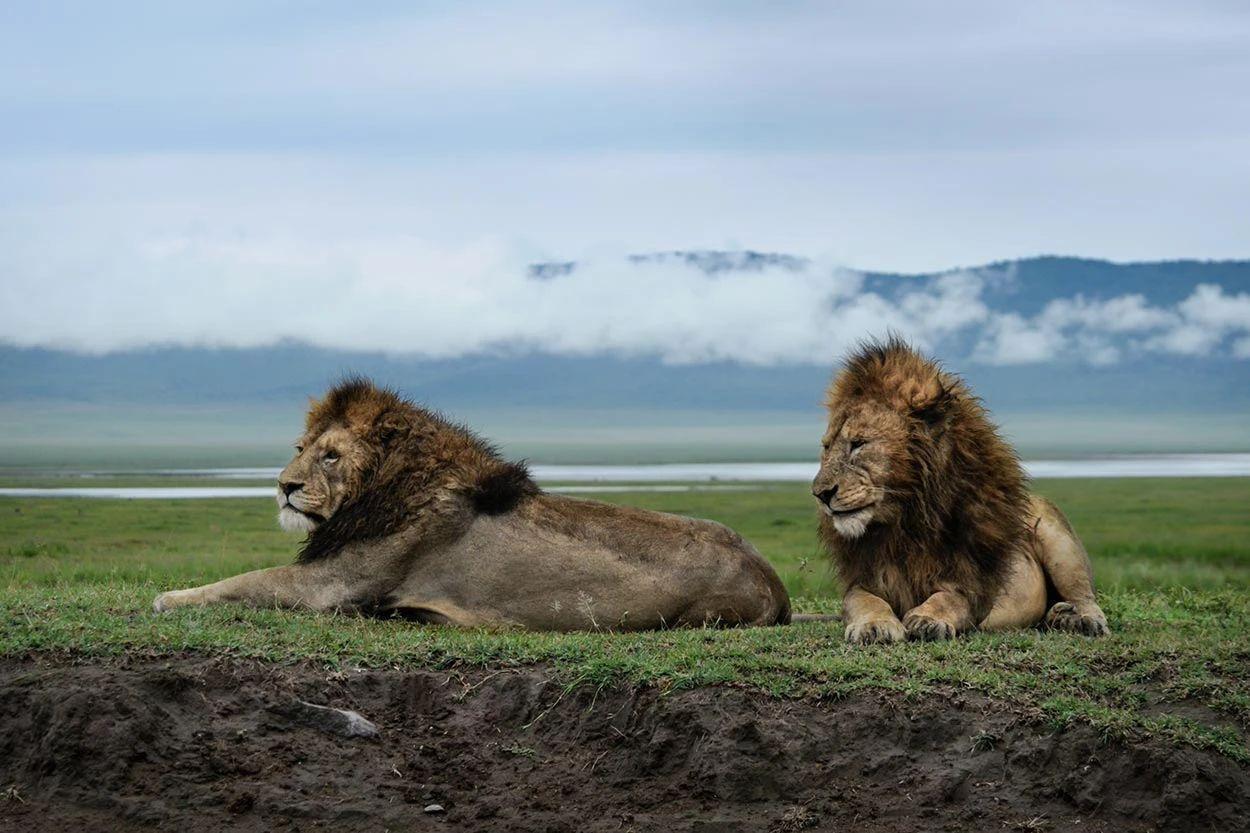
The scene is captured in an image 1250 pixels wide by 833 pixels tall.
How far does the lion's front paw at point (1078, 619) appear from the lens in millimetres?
9336

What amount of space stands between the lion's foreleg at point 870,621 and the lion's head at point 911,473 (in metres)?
0.26

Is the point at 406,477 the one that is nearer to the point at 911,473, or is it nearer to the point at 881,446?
the point at 881,446

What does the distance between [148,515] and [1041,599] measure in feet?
79.2

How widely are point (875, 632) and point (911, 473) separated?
1.01 metres

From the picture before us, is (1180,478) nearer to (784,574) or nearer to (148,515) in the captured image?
(148,515)

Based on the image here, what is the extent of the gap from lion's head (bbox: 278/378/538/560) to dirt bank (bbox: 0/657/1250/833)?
238cm

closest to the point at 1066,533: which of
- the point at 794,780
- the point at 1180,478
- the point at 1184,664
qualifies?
the point at 1184,664

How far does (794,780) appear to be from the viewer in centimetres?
714

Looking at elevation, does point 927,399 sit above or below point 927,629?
above

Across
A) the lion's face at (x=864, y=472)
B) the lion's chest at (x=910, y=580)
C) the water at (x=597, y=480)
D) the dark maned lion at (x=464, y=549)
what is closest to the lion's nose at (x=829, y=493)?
the lion's face at (x=864, y=472)

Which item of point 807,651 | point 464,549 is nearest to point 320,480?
point 464,549

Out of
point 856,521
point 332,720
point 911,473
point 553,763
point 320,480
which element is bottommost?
point 553,763

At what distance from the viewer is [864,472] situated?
9.17m

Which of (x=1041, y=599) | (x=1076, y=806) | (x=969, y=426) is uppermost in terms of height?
(x=969, y=426)
